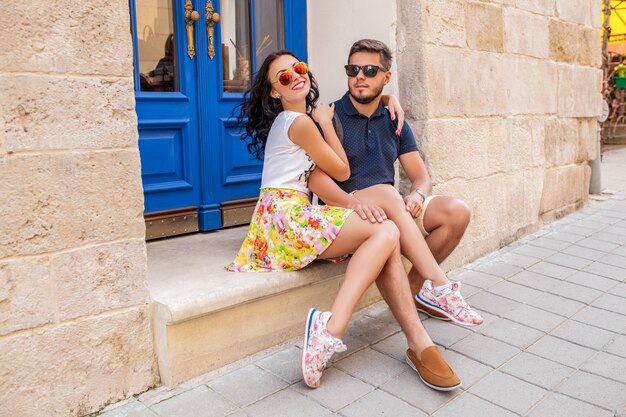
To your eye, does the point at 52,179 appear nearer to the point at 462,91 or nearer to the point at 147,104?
the point at 147,104

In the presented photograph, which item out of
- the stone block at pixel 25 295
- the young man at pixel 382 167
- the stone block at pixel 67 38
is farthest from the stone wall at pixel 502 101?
the stone block at pixel 25 295

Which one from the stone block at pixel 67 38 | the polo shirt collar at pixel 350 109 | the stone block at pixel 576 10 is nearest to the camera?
the stone block at pixel 67 38

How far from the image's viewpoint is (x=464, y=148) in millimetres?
3764

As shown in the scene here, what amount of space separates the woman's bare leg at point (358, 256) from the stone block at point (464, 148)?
1.18 meters

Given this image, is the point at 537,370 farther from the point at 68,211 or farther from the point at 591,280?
the point at 68,211

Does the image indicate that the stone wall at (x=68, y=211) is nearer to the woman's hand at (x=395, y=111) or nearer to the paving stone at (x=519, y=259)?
the woman's hand at (x=395, y=111)

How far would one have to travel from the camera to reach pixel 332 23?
3.69 meters

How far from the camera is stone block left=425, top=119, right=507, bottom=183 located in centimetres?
352

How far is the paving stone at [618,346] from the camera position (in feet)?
8.59

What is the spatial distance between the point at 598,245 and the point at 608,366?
6.80 feet

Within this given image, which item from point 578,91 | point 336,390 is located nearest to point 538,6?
point 578,91

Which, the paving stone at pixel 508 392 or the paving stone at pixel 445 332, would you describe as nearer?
the paving stone at pixel 508 392

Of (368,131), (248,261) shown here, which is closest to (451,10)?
(368,131)

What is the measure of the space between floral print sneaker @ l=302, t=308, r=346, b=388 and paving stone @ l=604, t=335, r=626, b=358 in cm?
134
